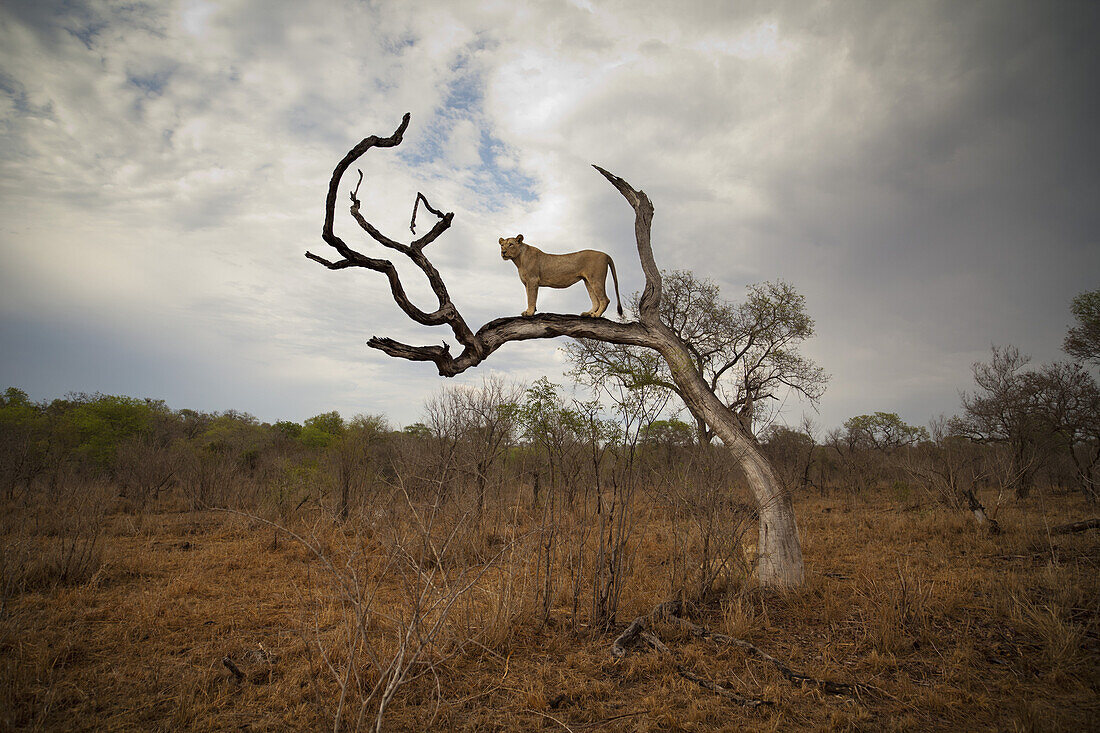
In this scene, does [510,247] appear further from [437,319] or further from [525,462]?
[525,462]

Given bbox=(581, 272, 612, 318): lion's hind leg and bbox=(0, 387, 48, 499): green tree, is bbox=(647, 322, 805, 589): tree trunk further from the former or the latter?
bbox=(0, 387, 48, 499): green tree

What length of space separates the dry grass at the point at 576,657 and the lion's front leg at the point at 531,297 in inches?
84.9

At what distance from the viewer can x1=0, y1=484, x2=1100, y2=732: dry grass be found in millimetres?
3041

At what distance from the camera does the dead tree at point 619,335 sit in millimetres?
3791

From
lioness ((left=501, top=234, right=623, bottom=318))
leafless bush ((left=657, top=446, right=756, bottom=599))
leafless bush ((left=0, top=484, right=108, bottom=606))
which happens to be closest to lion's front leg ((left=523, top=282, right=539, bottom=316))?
lioness ((left=501, top=234, right=623, bottom=318))

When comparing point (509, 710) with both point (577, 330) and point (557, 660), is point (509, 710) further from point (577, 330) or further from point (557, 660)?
point (577, 330)

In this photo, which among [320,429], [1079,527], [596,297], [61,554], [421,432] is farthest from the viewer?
[320,429]

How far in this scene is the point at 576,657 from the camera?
3947mm

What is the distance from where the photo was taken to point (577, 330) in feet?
16.6

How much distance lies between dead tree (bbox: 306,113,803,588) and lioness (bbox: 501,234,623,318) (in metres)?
0.23

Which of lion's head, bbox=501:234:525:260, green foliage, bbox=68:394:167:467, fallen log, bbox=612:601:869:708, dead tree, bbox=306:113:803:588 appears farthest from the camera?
green foliage, bbox=68:394:167:467

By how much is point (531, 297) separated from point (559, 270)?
45 centimetres

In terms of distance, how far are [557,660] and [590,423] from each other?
218 cm

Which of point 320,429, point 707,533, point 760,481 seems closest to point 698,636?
point 707,533
